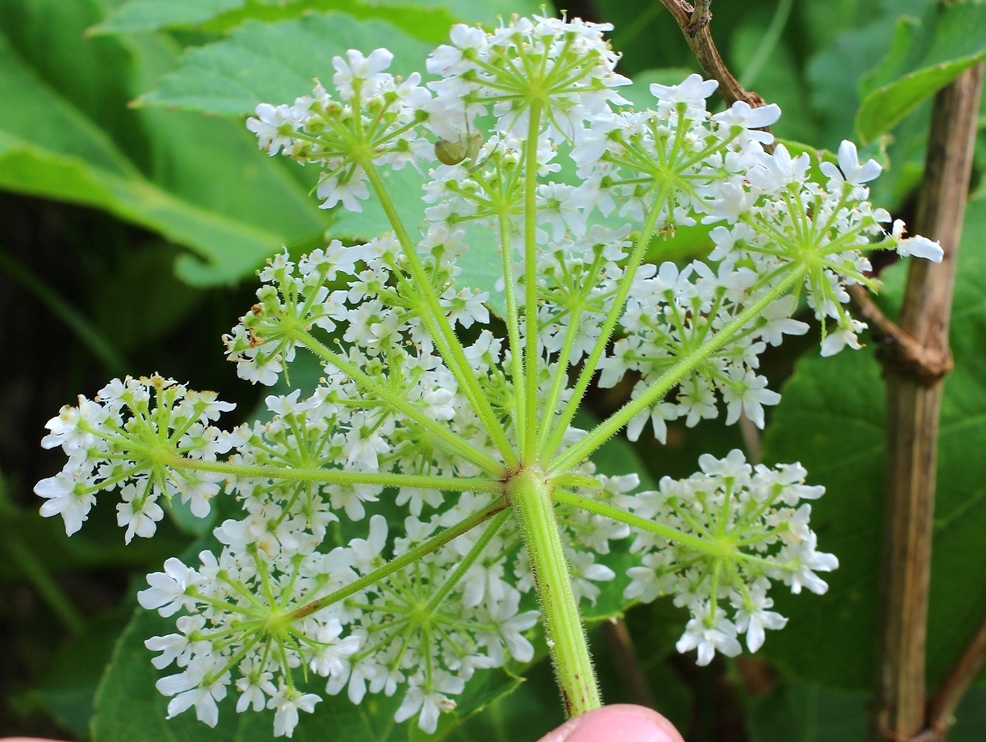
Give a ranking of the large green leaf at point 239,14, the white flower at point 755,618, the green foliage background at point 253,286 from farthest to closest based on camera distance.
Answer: the large green leaf at point 239,14
the green foliage background at point 253,286
the white flower at point 755,618

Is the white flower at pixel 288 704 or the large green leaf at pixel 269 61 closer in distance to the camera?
the white flower at pixel 288 704

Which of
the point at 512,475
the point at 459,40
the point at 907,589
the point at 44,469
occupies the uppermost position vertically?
the point at 459,40

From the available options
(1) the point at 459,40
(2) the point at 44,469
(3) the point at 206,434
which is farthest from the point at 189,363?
(1) the point at 459,40

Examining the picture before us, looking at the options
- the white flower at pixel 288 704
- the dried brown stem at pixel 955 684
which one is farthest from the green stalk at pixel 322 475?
the dried brown stem at pixel 955 684

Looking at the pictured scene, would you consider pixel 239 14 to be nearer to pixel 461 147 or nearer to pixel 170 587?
pixel 461 147

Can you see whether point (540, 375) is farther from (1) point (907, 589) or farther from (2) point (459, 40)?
(1) point (907, 589)

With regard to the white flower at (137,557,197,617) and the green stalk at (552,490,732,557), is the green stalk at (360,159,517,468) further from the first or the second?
the white flower at (137,557,197,617)

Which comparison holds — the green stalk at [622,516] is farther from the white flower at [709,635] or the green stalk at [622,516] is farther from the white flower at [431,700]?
the white flower at [431,700]
